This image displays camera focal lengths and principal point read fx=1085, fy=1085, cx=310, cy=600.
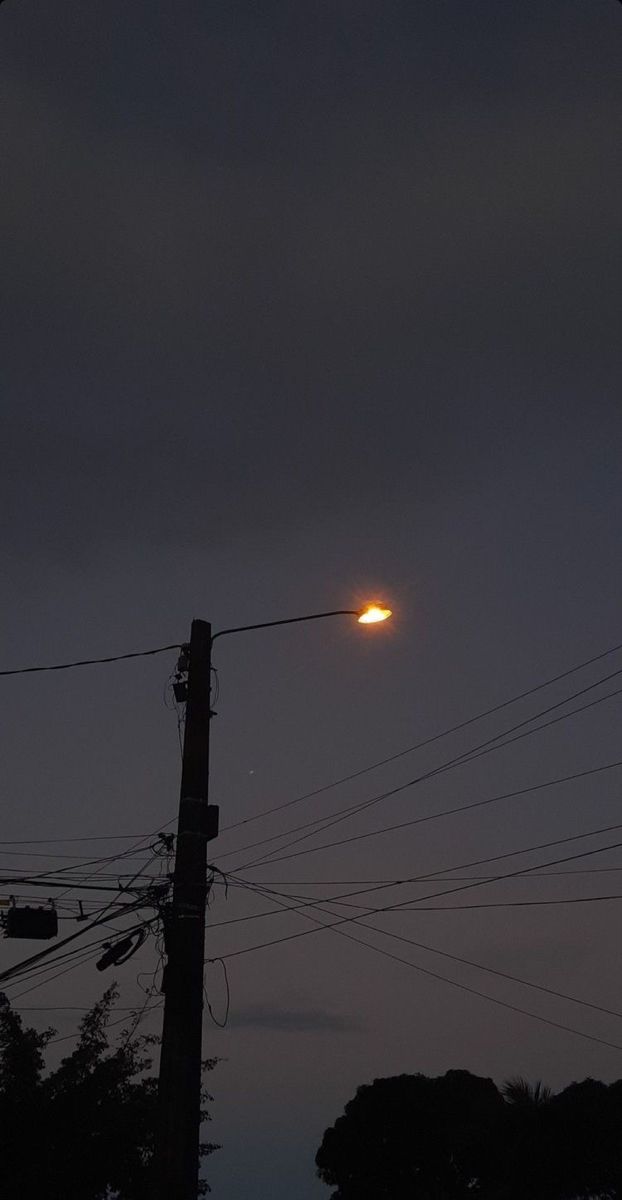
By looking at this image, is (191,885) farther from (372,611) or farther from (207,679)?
(372,611)

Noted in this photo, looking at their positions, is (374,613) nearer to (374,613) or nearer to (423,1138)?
(374,613)

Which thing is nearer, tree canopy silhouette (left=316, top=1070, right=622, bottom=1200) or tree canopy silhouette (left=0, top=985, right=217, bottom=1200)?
tree canopy silhouette (left=0, top=985, right=217, bottom=1200)

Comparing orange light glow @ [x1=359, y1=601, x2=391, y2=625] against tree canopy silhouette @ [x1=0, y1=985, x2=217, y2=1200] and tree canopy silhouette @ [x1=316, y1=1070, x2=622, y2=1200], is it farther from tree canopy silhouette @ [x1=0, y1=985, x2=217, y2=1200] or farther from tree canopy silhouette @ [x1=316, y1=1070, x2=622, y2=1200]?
tree canopy silhouette @ [x1=316, y1=1070, x2=622, y2=1200]

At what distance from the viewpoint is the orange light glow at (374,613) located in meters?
13.6

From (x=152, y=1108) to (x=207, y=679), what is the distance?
19769mm

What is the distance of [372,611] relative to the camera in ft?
Answer: 44.8

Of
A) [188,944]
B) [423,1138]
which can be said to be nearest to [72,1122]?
[188,944]

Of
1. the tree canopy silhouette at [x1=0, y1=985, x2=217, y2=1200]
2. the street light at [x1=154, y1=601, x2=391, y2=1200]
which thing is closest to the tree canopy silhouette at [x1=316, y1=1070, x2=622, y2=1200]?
the tree canopy silhouette at [x1=0, y1=985, x2=217, y2=1200]

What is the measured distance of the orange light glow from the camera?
13602mm

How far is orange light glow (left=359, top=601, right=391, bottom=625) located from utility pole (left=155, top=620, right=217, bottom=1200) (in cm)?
265

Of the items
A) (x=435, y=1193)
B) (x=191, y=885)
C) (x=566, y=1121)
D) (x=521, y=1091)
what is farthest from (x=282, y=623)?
(x=435, y=1193)

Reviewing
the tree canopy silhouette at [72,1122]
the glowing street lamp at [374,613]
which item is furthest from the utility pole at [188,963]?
the tree canopy silhouette at [72,1122]

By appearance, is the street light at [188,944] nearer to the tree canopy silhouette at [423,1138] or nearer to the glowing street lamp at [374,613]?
the glowing street lamp at [374,613]

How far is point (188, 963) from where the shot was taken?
13008 millimetres
